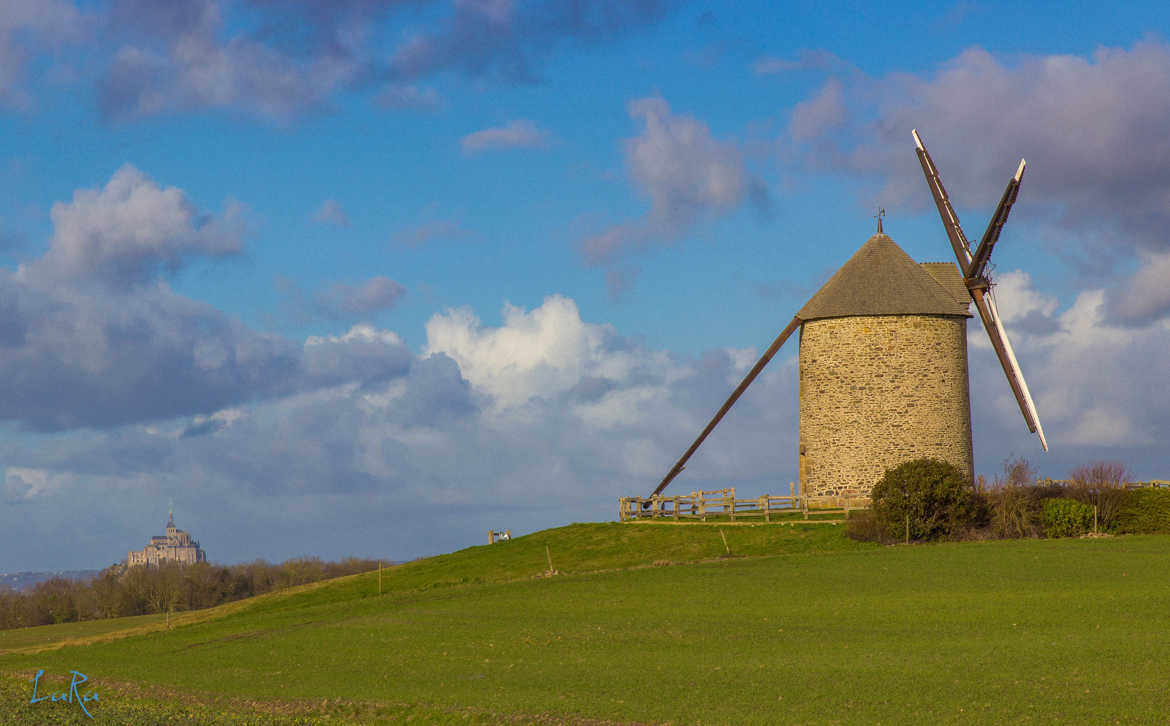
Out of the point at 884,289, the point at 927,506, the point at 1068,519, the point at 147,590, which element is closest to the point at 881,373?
the point at 884,289

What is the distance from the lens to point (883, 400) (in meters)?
49.2

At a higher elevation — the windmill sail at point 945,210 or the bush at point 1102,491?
the windmill sail at point 945,210

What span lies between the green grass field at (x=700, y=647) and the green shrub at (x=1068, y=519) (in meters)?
1.96

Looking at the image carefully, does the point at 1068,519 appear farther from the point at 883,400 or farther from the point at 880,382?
the point at 880,382

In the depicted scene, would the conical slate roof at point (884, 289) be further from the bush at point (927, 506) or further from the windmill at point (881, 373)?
the bush at point (927, 506)

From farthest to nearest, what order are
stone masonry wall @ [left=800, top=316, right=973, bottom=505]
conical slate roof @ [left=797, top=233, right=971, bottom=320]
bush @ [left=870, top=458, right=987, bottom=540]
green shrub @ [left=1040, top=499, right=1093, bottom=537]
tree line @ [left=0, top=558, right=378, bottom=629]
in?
tree line @ [left=0, top=558, right=378, bottom=629]
conical slate roof @ [left=797, top=233, right=971, bottom=320]
stone masonry wall @ [left=800, top=316, right=973, bottom=505]
bush @ [left=870, top=458, right=987, bottom=540]
green shrub @ [left=1040, top=499, right=1093, bottom=537]

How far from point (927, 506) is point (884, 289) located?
38.5ft

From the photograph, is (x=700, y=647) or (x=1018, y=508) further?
(x=1018, y=508)

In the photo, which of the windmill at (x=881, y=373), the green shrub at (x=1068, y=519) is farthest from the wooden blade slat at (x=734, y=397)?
the green shrub at (x=1068, y=519)

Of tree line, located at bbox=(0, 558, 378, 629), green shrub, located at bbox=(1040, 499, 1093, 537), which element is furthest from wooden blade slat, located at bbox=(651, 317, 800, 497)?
tree line, located at bbox=(0, 558, 378, 629)

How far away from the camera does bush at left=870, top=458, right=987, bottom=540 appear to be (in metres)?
41.6

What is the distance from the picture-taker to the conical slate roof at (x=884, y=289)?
1960 inches

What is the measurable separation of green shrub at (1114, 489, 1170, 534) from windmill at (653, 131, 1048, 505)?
336 inches

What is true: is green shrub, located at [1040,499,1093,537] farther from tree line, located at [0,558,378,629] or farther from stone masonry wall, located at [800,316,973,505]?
tree line, located at [0,558,378,629]
